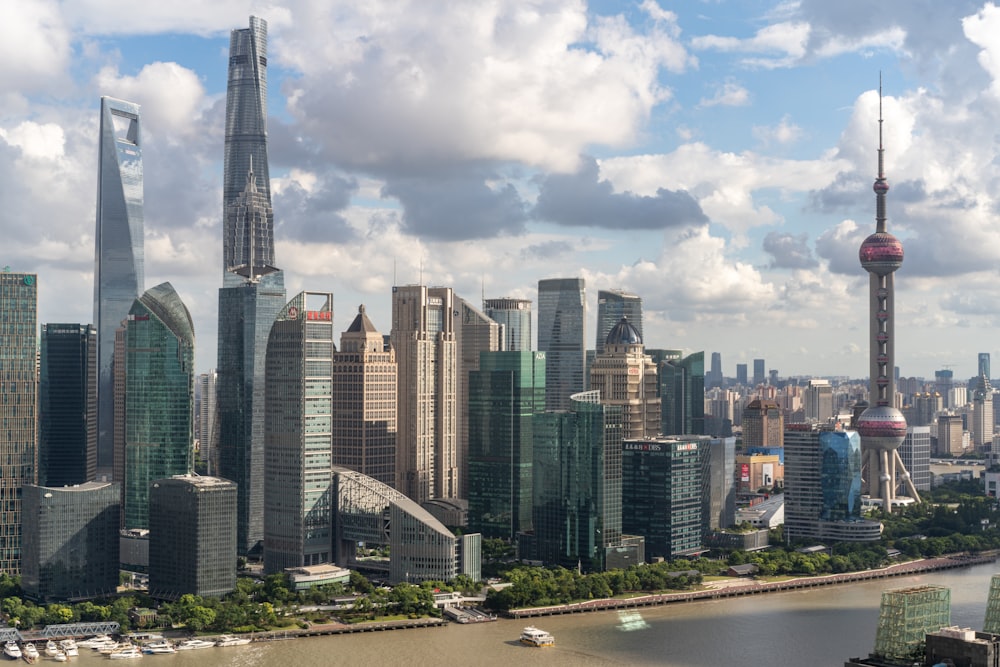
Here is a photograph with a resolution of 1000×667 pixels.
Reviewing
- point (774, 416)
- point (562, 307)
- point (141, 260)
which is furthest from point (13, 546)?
point (774, 416)

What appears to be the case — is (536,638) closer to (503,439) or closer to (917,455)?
(503,439)

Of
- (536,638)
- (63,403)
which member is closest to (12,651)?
(536,638)

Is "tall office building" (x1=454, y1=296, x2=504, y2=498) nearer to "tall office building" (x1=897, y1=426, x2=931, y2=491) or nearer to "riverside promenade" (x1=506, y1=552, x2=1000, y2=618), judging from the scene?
"riverside promenade" (x1=506, y1=552, x2=1000, y2=618)

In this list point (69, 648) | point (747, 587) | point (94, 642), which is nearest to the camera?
point (69, 648)

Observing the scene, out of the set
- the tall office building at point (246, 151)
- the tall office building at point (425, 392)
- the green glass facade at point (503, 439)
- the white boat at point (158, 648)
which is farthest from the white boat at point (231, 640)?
the tall office building at point (246, 151)

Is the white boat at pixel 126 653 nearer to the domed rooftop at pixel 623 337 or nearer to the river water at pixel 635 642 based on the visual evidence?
the river water at pixel 635 642

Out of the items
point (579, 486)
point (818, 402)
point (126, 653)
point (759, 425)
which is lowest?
point (126, 653)

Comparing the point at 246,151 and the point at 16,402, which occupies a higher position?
the point at 246,151
